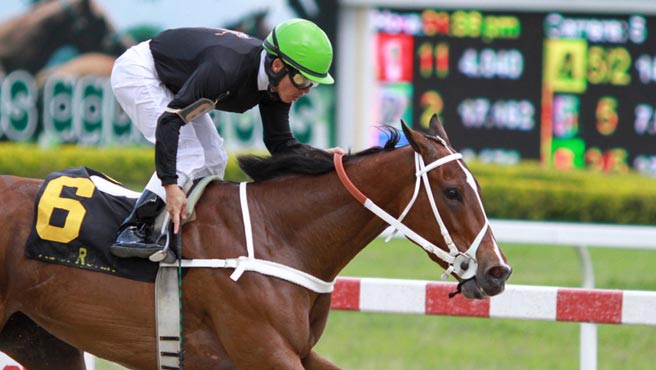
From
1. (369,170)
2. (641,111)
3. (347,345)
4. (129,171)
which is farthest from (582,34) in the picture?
(369,170)

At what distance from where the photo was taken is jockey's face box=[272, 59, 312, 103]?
3.91m

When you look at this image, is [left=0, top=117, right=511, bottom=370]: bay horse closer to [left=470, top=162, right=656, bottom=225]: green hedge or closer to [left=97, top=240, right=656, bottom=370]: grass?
[left=97, top=240, right=656, bottom=370]: grass

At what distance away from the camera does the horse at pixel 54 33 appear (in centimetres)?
1541

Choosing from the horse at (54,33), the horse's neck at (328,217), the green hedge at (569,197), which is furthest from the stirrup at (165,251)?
the horse at (54,33)

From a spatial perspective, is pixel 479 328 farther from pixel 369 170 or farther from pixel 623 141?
pixel 623 141

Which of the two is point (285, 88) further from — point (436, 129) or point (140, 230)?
point (140, 230)

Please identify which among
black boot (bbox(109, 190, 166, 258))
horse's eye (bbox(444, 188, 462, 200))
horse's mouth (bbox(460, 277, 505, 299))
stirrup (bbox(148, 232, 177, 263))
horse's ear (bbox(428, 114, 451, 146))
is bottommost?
horse's mouth (bbox(460, 277, 505, 299))

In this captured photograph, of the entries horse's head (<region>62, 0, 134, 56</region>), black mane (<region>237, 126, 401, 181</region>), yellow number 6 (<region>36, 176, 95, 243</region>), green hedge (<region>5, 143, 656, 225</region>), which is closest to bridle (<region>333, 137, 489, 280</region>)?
black mane (<region>237, 126, 401, 181</region>)

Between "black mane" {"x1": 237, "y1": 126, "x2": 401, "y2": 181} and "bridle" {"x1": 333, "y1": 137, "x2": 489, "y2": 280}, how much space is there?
12 cm

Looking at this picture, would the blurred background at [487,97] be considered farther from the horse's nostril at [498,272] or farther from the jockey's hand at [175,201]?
the jockey's hand at [175,201]

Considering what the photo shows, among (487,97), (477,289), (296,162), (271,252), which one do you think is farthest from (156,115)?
(487,97)

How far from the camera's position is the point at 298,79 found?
3.92 m

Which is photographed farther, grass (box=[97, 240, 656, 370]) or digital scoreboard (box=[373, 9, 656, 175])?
digital scoreboard (box=[373, 9, 656, 175])

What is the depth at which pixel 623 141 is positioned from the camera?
1373cm
